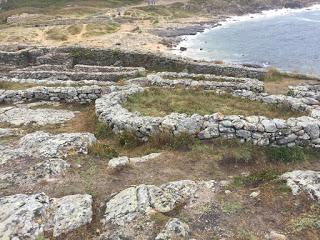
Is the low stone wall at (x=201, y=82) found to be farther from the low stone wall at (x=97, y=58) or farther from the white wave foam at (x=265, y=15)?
the white wave foam at (x=265, y=15)

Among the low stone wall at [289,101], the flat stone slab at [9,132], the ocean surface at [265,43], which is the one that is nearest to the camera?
the flat stone slab at [9,132]

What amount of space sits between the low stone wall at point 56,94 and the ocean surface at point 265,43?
40780mm

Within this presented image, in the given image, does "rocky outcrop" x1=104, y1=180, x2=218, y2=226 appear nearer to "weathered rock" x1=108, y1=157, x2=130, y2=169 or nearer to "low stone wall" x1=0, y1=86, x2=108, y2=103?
"weathered rock" x1=108, y1=157, x2=130, y2=169

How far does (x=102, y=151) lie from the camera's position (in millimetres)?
16781

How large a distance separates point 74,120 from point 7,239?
38.1 ft

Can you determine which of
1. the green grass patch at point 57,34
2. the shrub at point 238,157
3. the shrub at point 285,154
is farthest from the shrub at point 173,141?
the green grass patch at point 57,34

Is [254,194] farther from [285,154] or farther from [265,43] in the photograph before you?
[265,43]

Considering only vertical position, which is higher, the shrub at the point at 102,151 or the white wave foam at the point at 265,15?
the shrub at the point at 102,151

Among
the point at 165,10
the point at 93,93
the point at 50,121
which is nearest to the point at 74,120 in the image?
the point at 50,121

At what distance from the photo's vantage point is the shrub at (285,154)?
1695 cm

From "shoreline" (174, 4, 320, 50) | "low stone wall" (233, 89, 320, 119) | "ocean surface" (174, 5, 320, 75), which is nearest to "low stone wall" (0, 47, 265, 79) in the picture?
"low stone wall" (233, 89, 320, 119)

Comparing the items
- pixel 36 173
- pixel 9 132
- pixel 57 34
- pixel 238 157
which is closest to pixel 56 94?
pixel 9 132

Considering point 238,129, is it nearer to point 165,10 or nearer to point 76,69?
point 76,69

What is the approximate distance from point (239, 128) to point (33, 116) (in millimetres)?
11378
